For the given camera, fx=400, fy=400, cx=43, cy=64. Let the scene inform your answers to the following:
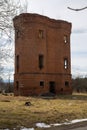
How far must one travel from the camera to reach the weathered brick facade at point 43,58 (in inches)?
2307

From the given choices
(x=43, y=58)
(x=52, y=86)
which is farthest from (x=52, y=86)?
(x=43, y=58)

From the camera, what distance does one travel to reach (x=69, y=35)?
6525 centimetres

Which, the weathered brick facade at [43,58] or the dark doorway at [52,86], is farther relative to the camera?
the dark doorway at [52,86]

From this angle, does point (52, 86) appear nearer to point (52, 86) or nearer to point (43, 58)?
point (52, 86)

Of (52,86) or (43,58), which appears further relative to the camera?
(52,86)

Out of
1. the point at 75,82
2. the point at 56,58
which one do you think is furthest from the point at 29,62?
the point at 75,82

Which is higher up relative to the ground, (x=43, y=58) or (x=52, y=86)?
(x=43, y=58)

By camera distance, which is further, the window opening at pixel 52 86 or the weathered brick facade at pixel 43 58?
the window opening at pixel 52 86

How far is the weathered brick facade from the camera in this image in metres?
58.6

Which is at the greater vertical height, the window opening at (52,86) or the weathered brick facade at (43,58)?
the weathered brick facade at (43,58)

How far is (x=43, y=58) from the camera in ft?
200

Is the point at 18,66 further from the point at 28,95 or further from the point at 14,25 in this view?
the point at 14,25

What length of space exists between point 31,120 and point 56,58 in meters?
43.9

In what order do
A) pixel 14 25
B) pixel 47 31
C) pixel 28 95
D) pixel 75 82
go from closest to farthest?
pixel 14 25, pixel 28 95, pixel 47 31, pixel 75 82
